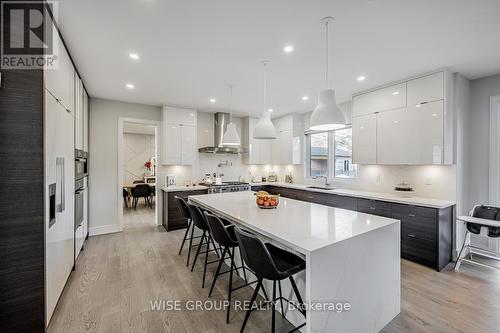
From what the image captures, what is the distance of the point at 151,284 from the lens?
2.65 m

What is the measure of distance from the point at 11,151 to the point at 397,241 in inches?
125

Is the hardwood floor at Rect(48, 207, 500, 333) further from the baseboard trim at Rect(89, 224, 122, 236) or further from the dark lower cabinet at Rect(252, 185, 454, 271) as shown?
the baseboard trim at Rect(89, 224, 122, 236)

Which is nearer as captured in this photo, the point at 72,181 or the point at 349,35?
the point at 349,35

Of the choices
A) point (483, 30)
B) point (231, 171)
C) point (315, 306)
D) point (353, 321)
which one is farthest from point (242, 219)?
point (231, 171)

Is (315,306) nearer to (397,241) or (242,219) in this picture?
(242,219)

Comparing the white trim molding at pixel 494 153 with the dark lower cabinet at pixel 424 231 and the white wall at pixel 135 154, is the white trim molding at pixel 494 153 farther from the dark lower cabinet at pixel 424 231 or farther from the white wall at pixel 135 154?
the white wall at pixel 135 154

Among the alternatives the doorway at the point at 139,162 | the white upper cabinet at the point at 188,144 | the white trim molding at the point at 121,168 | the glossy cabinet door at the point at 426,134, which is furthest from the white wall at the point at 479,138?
the doorway at the point at 139,162

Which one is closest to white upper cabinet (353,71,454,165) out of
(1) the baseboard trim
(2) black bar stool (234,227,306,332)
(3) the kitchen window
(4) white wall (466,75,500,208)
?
(4) white wall (466,75,500,208)

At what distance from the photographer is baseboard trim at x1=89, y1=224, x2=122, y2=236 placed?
437cm

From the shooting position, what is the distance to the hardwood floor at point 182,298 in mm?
1968

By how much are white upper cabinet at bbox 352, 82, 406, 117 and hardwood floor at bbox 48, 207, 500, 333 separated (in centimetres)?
237

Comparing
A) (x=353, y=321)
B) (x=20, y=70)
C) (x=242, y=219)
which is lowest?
(x=353, y=321)

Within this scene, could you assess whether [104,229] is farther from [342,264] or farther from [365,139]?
[365,139]

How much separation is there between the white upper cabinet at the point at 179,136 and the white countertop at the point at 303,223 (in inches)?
101
